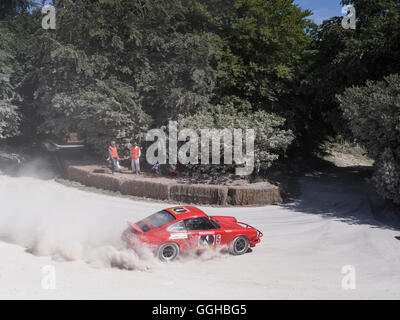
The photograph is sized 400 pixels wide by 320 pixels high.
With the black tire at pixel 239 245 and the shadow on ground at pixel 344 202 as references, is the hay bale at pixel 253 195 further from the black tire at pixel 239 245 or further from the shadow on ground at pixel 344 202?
the black tire at pixel 239 245

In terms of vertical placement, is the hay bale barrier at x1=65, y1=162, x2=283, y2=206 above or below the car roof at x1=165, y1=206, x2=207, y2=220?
below

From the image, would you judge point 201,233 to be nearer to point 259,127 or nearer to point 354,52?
point 259,127

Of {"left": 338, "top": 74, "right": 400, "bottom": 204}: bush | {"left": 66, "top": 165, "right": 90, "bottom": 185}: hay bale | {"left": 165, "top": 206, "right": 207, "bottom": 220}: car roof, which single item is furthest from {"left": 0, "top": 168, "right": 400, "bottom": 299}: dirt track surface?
{"left": 66, "top": 165, "right": 90, "bottom": 185}: hay bale

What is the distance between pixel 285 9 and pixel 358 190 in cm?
1579

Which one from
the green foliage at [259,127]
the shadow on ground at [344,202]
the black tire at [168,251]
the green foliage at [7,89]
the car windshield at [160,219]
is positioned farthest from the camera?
the green foliage at [7,89]

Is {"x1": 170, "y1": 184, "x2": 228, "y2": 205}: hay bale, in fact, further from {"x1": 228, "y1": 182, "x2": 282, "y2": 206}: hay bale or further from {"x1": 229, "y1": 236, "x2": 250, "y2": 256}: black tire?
{"x1": 229, "y1": 236, "x2": 250, "y2": 256}: black tire

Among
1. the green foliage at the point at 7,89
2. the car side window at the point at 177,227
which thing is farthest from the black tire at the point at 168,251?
→ the green foliage at the point at 7,89

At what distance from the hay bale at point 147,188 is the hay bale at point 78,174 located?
10.5 feet

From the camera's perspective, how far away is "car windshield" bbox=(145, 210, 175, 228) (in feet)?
29.9

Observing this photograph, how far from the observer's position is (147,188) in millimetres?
16734

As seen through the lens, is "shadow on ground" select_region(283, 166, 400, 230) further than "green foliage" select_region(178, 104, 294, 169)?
No

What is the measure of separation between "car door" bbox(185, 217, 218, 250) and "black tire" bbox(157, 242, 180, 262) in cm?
46

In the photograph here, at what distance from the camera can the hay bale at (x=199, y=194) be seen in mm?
15938
